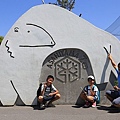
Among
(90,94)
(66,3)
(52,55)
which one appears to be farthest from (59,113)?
(66,3)

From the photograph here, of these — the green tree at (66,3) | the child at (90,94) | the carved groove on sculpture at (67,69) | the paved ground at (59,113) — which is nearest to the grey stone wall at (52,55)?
the carved groove on sculpture at (67,69)

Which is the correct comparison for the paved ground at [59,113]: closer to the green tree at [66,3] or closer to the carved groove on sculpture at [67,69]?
the carved groove on sculpture at [67,69]

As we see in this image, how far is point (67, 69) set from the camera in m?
7.94

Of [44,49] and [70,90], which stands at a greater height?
[44,49]

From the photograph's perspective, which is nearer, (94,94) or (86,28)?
(94,94)

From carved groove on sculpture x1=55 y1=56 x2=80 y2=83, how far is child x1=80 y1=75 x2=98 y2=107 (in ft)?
1.87

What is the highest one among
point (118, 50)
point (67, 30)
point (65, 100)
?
point (67, 30)

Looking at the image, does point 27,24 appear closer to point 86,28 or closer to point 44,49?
point 44,49

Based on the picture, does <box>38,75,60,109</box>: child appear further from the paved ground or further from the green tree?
the green tree

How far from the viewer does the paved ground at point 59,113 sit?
6.10 meters

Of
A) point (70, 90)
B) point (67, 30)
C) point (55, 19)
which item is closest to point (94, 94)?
point (70, 90)

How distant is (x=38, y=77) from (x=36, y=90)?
0.41 m

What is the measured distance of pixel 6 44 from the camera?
308 inches

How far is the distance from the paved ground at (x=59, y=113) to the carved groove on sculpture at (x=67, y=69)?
0.96 m
